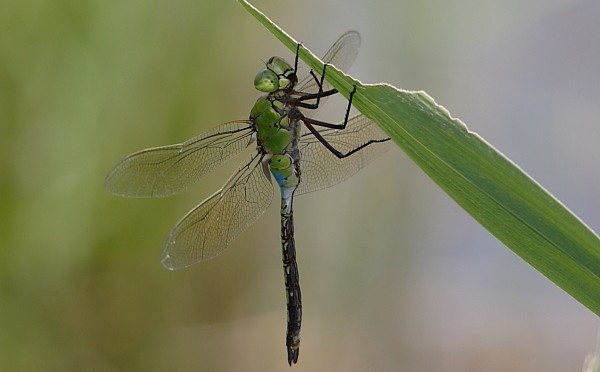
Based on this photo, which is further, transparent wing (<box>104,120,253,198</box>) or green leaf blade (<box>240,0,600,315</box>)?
transparent wing (<box>104,120,253,198</box>)

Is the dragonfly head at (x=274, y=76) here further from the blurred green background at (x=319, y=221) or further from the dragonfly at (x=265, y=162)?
the blurred green background at (x=319, y=221)

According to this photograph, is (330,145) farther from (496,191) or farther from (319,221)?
(319,221)

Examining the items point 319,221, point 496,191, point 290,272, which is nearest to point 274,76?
point 290,272

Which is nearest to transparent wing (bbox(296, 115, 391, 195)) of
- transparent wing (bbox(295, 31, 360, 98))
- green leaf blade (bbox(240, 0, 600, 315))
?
transparent wing (bbox(295, 31, 360, 98))

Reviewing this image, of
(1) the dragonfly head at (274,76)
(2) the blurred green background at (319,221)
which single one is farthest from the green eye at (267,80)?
(2) the blurred green background at (319,221)

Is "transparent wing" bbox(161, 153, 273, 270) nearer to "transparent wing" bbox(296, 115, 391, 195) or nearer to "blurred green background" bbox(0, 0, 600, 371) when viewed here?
"transparent wing" bbox(296, 115, 391, 195)

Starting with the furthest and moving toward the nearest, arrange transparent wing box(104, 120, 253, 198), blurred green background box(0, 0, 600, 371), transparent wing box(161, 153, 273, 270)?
blurred green background box(0, 0, 600, 371) < transparent wing box(161, 153, 273, 270) < transparent wing box(104, 120, 253, 198)

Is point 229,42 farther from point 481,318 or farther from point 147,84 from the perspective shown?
point 481,318
